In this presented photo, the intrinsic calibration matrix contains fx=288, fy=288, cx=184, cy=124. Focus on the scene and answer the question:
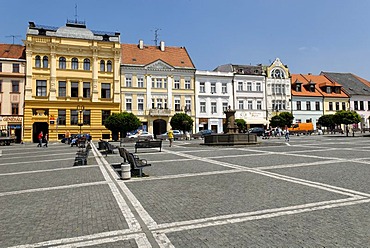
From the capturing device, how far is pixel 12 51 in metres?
41.2

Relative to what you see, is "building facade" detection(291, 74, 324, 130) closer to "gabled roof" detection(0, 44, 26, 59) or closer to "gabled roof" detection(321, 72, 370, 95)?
"gabled roof" detection(321, 72, 370, 95)

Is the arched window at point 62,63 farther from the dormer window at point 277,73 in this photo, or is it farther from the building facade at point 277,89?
the dormer window at point 277,73

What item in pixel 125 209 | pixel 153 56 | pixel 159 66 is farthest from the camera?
pixel 153 56

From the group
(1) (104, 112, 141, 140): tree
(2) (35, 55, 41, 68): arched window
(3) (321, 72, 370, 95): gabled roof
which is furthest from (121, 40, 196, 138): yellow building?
(3) (321, 72, 370, 95): gabled roof

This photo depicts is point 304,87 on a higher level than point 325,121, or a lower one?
higher

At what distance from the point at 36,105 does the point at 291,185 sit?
39113mm

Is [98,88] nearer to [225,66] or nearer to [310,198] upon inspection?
[225,66]

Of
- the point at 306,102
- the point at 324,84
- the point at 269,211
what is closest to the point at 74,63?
the point at 306,102

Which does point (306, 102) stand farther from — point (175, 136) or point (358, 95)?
point (175, 136)

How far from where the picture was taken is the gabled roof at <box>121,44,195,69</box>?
149 ft

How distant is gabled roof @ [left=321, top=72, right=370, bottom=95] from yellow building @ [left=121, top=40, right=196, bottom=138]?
3252cm

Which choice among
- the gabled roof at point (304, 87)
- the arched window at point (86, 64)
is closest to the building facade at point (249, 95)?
the gabled roof at point (304, 87)

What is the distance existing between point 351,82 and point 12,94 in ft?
203

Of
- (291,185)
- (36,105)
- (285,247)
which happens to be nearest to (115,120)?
(36,105)
